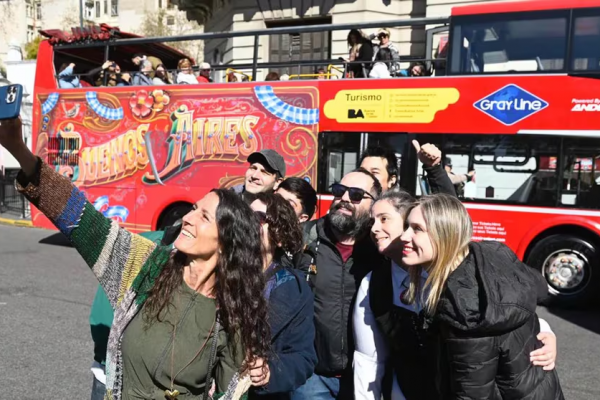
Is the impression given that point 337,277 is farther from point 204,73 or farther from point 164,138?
point 204,73

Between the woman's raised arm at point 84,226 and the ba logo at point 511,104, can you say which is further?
the ba logo at point 511,104

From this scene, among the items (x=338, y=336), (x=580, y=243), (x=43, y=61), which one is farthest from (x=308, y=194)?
(x=43, y=61)

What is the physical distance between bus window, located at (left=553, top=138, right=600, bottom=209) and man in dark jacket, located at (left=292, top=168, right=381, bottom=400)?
592 cm

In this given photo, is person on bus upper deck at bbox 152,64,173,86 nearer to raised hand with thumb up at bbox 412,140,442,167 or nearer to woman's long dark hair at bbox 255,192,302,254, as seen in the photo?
raised hand with thumb up at bbox 412,140,442,167

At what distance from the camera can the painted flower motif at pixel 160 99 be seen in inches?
391

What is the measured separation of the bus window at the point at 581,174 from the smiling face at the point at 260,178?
17.9 feet

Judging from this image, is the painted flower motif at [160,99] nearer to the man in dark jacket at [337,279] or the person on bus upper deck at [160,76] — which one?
the person on bus upper deck at [160,76]

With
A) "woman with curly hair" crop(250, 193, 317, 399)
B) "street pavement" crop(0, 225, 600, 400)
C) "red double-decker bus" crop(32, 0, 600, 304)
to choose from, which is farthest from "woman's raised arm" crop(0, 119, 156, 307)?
"red double-decker bus" crop(32, 0, 600, 304)

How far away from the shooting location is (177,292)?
6.55 ft

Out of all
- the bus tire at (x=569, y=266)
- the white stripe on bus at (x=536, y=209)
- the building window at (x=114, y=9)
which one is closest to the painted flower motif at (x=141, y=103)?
the white stripe on bus at (x=536, y=209)

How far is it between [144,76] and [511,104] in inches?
260

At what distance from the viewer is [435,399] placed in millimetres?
2055

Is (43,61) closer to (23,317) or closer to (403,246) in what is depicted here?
(23,317)

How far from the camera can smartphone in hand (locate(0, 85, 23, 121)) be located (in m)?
1.57
